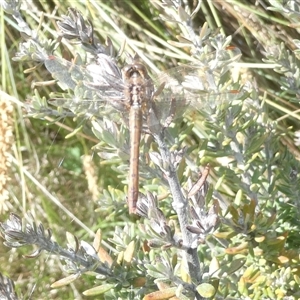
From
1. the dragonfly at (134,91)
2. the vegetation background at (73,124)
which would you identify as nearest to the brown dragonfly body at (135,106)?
the dragonfly at (134,91)

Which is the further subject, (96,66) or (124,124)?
(124,124)

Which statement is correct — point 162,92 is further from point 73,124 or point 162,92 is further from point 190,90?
point 73,124

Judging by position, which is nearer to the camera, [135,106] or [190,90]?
[135,106]

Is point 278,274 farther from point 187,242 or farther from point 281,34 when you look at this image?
point 281,34

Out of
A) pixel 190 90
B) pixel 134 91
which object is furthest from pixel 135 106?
pixel 190 90

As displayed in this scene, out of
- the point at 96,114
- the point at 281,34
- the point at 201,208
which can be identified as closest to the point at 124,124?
the point at 96,114
